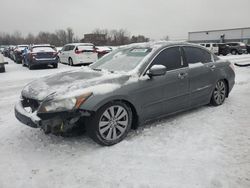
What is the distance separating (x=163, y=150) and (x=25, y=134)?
7.66ft

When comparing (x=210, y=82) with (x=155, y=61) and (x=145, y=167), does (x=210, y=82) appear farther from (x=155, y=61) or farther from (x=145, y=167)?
(x=145, y=167)

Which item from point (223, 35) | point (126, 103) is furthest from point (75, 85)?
point (223, 35)

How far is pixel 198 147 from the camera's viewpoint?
3898 mm

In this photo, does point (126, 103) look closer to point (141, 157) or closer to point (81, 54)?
point (141, 157)

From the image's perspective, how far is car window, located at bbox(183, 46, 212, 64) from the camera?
531 centimetres

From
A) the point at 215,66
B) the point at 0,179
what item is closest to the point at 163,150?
the point at 0,179

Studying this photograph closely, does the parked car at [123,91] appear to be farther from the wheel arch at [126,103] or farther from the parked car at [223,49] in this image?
the parked car at [223,49]

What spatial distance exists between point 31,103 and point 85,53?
1374 cm

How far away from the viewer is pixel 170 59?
495cm

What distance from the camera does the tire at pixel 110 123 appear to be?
382cm

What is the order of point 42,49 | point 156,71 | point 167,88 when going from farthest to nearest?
point 42,49
point 167,88
point 156,71

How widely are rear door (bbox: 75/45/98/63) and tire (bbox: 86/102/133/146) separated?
13699mm

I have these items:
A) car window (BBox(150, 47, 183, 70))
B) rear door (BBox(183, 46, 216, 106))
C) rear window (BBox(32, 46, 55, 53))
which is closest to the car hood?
car window (BBox(150, 47, 183, 70))

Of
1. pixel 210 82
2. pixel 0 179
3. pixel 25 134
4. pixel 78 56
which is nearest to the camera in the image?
pixel 0 179
